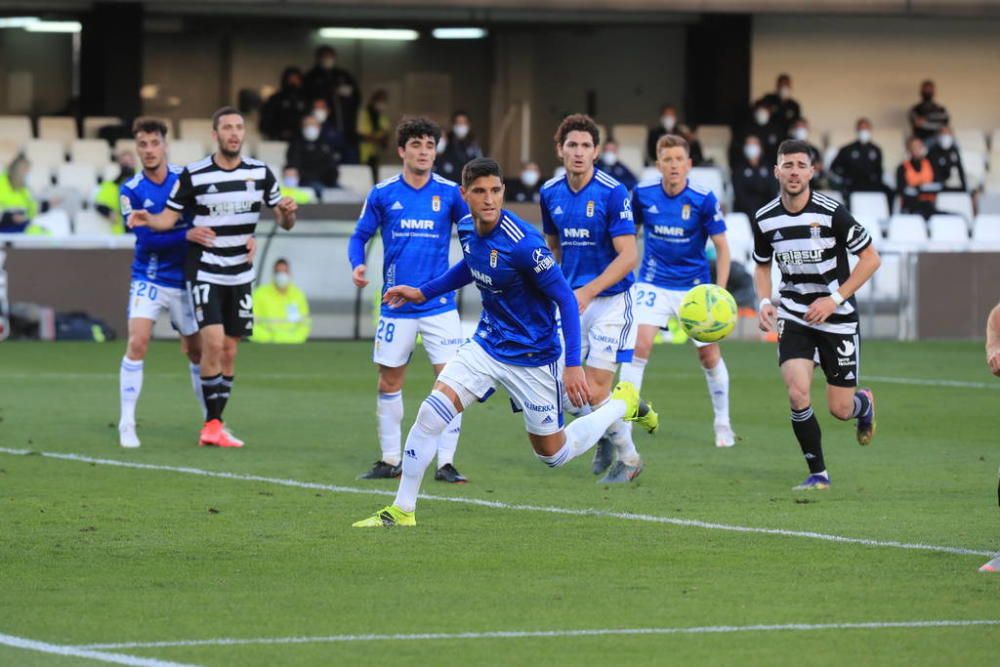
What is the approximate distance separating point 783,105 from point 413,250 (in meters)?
20.4

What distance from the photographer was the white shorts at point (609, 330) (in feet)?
38.1

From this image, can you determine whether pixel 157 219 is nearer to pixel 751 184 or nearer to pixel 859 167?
pixel 751 184

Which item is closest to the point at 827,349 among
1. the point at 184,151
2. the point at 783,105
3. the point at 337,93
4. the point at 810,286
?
the point at 810,286

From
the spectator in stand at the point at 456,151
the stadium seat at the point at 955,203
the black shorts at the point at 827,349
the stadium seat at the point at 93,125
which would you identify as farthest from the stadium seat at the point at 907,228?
the black shorts at the point at 827,349

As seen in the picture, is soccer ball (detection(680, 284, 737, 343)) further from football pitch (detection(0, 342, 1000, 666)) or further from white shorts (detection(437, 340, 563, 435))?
white shorts (detection(437, 340, 563, 435))

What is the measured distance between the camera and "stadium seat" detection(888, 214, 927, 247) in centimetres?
2722

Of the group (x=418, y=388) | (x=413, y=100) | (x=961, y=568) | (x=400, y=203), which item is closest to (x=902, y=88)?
(x=413, y=100)

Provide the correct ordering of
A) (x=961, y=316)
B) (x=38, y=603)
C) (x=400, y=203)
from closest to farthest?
1. (x=38, y=603)
2. (x=400, y=203)
3. (x=961, y=316)

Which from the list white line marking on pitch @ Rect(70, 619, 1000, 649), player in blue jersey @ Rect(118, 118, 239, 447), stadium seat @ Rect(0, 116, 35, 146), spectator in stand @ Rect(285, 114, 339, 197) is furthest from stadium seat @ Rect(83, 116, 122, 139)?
white line marking on pitch @ Rect(70, 619, 1000, 649)

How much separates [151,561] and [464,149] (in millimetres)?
20764

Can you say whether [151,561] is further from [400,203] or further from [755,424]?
[755,424]

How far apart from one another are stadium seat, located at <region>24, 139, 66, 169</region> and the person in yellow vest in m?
6.19

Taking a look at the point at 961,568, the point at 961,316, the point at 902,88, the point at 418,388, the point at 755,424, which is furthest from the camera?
the point at 902,88

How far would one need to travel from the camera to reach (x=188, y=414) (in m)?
15.5
